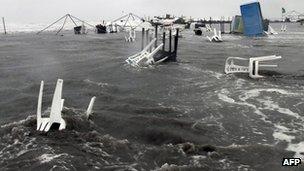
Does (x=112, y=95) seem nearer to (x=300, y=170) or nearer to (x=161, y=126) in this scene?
(x=161, y=126)

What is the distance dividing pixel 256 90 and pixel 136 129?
11827 mm

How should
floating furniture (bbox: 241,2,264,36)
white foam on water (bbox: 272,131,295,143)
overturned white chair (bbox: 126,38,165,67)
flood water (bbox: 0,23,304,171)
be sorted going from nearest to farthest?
flood water (bbox: 0,23,304,171) → white foam on water (bbox: 272,131,295,143) → overturned white chair (bbox: 126,38,165,67) → floating furniture (bbox: 241,2,264,36)

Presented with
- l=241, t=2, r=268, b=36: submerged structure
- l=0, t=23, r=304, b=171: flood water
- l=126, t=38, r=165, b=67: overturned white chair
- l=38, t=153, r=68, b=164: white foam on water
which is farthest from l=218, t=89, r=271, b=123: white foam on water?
l=241, t=2, r=268, b=36: submerged structure

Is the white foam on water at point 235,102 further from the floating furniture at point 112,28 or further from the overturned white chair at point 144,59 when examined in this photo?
the floating furniture at point 112,28

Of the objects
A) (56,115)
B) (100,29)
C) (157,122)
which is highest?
(100,29)

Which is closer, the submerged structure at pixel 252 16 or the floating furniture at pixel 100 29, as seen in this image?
the submerged structure at pixel 252 16

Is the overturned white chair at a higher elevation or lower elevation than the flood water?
higher

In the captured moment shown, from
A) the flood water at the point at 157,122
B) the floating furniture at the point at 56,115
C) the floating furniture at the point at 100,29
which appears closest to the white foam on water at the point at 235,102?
the flood water at the point at 157,122

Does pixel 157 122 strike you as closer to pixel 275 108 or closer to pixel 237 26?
pixel 275 108

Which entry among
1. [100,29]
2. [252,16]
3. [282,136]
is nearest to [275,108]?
[282,136]

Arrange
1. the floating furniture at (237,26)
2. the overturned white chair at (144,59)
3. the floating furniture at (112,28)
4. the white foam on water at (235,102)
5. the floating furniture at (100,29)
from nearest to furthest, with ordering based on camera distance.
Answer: the white foam on water at (235,102) < the overturned white chair at (144,59) < the floating furniture at (237,26) < the floating furniture at (100,29) < the floating furniture at (112,28)

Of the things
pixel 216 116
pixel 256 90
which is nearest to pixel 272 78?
pixel 256 90

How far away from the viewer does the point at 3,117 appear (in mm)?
18844

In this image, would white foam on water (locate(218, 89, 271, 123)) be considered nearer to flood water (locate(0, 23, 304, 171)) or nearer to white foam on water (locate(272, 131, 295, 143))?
flood water (locate(0, 23, 304, 171))
